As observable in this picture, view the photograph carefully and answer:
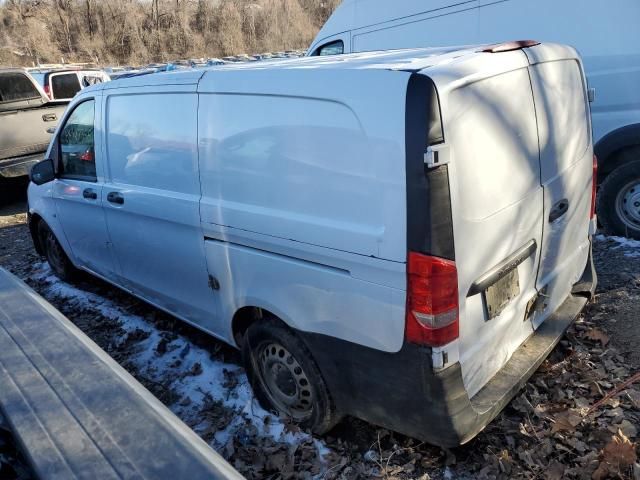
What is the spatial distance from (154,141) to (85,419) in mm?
1944

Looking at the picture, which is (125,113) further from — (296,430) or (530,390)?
(530,390)

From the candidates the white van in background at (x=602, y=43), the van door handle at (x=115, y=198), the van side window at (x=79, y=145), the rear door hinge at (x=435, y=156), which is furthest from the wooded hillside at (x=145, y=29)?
the rear door hinge at (x=435, y=156)

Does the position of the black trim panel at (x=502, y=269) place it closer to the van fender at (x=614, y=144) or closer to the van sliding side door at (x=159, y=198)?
the van sliding side door at (x=159, y=198)

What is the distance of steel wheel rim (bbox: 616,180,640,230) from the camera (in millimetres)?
4891

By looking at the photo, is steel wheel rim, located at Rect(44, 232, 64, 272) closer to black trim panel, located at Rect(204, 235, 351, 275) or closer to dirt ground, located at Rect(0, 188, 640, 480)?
dirt ground, located at Rect(0, 188, 640, 480)

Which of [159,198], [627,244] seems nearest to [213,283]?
[159,198]

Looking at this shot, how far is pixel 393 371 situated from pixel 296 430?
885mm

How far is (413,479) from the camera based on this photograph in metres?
2.54

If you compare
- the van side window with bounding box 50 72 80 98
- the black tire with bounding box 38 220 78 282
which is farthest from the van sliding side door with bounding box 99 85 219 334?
the van side window with bounding box 50 72 80 98

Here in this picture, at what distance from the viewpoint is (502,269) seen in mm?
2389

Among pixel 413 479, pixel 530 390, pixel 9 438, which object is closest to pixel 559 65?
pixel 530 390

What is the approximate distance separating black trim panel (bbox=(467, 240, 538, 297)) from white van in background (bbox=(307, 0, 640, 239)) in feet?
9.50

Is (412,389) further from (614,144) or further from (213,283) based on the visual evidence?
(614,144)

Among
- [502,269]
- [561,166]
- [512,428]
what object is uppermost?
[561,166]
